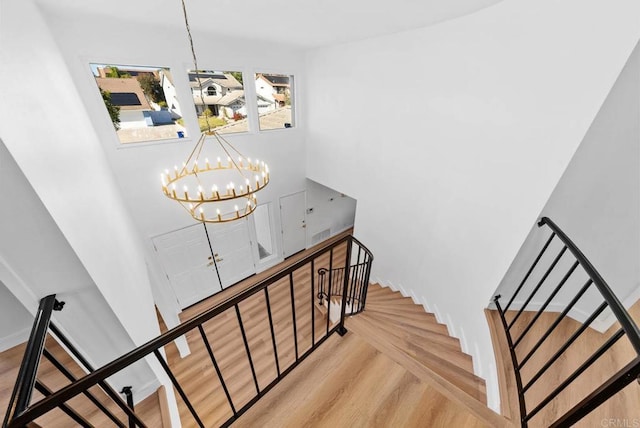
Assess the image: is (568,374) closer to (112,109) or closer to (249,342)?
(249,342)

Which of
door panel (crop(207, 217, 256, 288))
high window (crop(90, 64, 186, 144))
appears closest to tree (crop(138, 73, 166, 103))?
high window (crop(90, 64, 186, 144))

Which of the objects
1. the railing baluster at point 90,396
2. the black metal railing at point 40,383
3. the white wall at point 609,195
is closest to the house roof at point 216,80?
the black metal railing at point 40,383

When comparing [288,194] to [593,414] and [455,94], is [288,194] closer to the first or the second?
[455,94]

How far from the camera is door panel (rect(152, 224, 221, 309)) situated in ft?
14.2

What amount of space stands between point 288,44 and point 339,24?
1.45m

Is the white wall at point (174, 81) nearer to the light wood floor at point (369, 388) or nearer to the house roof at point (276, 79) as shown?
the house roof at point (276, 79)

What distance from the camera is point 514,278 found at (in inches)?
99.6

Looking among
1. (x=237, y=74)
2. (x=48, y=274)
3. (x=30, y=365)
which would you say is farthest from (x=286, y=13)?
(x=30, y=365)

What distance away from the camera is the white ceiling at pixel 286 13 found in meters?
2.39

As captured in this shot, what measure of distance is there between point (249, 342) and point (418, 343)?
106 inches

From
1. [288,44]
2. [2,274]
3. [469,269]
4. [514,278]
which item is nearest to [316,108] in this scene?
[288,44]

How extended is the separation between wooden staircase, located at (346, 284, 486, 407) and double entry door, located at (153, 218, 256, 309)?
2.90 metres

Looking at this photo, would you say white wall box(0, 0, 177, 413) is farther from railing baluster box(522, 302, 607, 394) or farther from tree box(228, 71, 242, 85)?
railing baluster box(522, 302, 607, 394)

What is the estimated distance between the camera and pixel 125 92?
3.30 metres
